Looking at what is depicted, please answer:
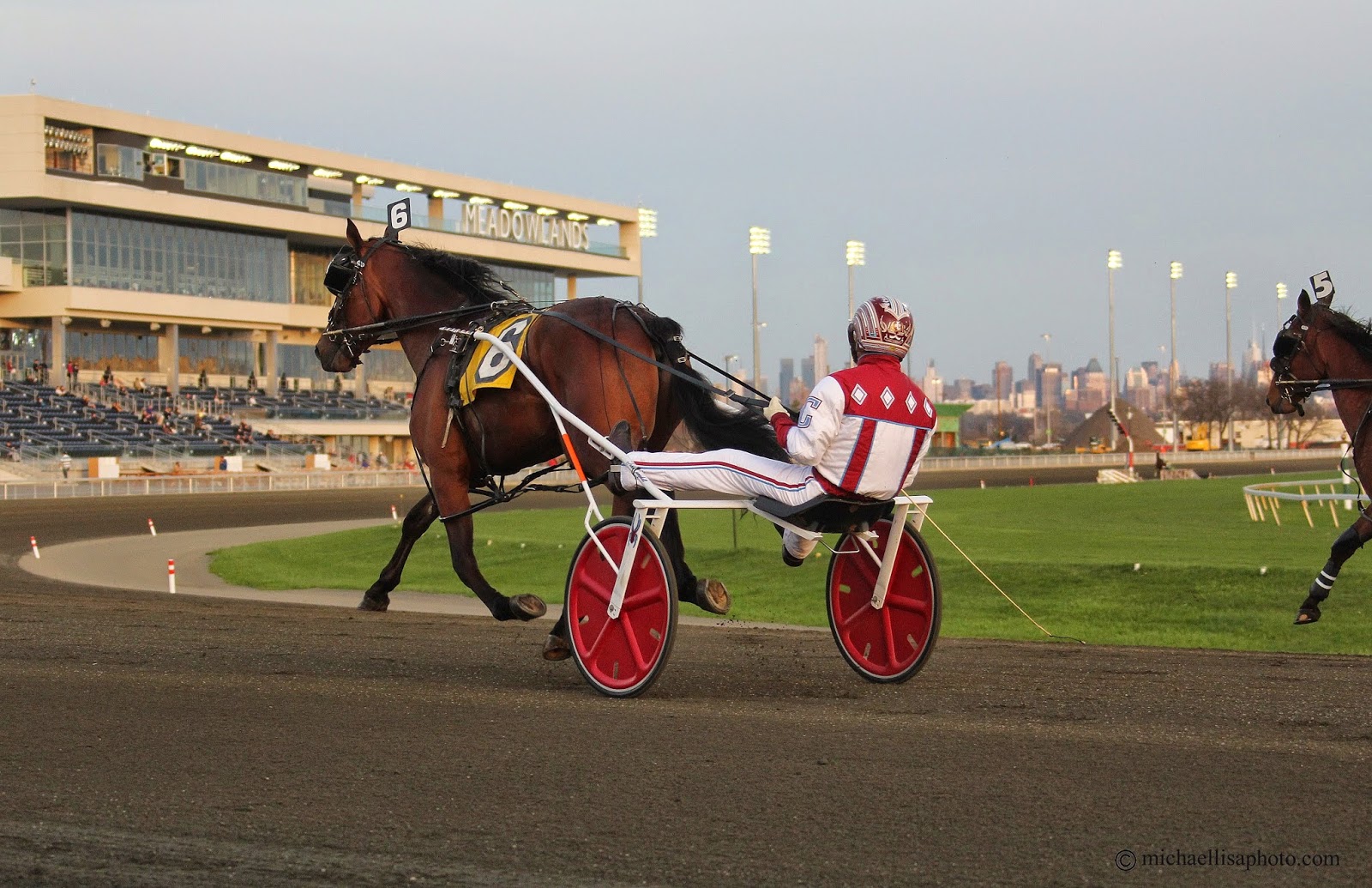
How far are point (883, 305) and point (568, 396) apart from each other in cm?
198

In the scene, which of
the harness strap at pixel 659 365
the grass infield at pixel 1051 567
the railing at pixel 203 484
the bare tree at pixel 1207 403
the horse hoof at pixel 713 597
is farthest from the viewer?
the bare tree at pixel 1207 403

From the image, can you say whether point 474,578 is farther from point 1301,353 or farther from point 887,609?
point 1301,353

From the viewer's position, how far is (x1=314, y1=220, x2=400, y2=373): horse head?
31.6 feet

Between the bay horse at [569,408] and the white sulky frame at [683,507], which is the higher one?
the bay horse at [569,408]

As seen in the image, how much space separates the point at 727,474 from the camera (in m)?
6.68

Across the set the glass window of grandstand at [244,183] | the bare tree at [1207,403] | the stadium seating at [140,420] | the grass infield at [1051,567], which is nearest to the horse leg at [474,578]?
the grass infield at [1051,567]

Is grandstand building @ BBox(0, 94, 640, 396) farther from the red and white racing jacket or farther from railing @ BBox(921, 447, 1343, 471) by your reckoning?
the red and white racing jacket

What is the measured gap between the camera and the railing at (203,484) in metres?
42.8

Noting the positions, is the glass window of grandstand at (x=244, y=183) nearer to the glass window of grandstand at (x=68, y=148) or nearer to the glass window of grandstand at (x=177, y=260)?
the glass window of grandstand at (x=177, y=260)

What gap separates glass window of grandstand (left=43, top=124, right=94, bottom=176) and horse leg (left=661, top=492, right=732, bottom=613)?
59311 millimetres

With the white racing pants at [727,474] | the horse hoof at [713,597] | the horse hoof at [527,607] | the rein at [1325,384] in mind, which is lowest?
the horse hoof at [527,607]

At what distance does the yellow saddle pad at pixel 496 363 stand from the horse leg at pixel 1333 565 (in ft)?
18.4

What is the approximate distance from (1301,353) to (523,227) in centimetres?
7384

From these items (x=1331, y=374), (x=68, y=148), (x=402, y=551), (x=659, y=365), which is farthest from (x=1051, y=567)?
Result: (x=68, y=148)
